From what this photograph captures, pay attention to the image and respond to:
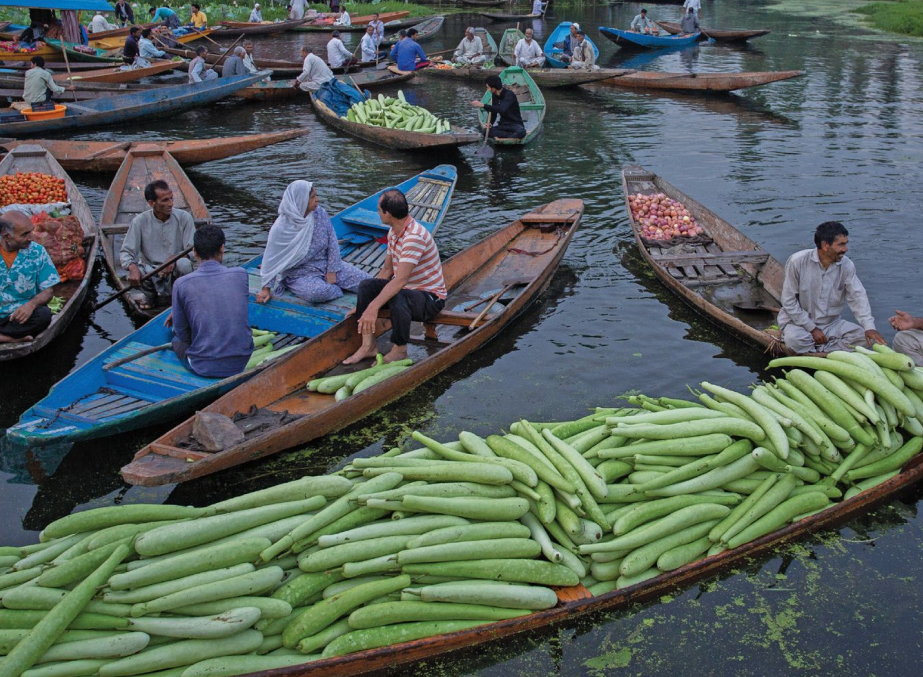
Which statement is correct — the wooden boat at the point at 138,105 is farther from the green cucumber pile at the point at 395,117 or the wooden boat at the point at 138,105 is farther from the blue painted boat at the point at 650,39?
the blue painted boat at the point at 650,39

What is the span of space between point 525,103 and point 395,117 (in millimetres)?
3208

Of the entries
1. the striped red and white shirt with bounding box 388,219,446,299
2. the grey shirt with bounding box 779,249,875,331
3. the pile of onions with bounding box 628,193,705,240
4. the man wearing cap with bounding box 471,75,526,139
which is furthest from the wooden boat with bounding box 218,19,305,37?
the grey shirt with bounding box 779,249,875,331

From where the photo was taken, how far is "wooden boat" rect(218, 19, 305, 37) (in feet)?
101

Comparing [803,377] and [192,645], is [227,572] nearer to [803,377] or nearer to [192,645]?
[192,645]

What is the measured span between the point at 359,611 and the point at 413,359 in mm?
3807

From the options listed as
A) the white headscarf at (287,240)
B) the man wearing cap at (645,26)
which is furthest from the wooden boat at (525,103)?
the man wearing cap at (645,26)

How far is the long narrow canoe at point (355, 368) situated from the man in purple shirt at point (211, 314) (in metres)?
0.41

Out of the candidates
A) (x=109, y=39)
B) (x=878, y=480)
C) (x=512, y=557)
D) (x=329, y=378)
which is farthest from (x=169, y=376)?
(x=109, y=39)

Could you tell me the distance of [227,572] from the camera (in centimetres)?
407

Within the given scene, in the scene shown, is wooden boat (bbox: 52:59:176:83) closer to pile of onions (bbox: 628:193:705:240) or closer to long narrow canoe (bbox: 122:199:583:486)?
long narrow canoe (bbox: 122:199:583:486)

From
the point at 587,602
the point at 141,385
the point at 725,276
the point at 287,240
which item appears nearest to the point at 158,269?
the point at 287,240

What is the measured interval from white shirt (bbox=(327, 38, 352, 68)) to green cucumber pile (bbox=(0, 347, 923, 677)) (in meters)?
19.3

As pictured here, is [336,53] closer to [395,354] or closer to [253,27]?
[253,27]

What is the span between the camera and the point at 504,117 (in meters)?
15.5
